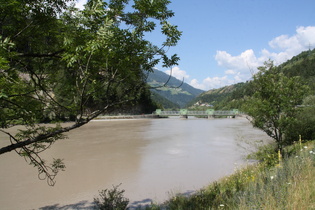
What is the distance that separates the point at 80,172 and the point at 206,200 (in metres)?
7.44

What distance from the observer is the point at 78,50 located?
306 centimetres

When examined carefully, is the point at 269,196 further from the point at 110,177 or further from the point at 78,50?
the point at 110,177

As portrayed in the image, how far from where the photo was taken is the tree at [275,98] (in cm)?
1093

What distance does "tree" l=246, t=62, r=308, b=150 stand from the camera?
10.9 meters

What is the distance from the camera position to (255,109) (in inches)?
451

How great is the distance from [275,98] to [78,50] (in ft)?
33.6

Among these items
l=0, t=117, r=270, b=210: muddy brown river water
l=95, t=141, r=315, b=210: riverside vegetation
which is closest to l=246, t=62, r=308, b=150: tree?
l=0, t=117, r=270, b=210: muddy brown river water

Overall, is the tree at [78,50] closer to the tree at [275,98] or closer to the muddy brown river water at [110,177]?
the muddy brown river water at [110,177]

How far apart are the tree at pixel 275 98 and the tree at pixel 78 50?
8.67 metres

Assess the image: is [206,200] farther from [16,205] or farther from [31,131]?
[16,205]

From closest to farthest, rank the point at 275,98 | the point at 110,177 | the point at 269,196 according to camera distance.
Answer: the point at 269,196 < the point at 110,177 < the point at 275,98

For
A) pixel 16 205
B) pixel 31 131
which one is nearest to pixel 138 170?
pixel 16 205

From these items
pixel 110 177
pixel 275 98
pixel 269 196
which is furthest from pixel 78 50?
pixel 275 98

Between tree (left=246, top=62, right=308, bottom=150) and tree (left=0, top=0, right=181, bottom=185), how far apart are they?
867cm
